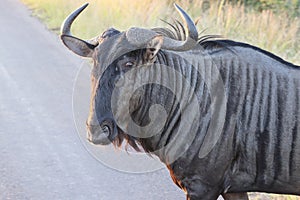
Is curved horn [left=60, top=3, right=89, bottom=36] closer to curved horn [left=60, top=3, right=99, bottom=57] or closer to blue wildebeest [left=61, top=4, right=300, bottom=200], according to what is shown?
curved horn [left=60, top=3, right=99, bottom=57]

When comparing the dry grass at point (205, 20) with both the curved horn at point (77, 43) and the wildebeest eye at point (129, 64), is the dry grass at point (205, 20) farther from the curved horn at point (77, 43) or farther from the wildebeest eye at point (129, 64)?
the wildebeest eye at point (129, 64)

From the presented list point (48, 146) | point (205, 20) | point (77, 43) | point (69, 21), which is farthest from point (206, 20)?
point (77, 43)

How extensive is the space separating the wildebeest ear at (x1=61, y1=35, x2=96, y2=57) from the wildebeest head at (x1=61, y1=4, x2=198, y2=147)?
0.77ft

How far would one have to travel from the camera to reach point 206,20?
34.7 ft

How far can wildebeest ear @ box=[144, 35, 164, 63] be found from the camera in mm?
4180

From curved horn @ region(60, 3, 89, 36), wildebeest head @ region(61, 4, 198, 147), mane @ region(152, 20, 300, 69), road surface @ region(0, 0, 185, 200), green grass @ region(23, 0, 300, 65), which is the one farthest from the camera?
green grass @ region(23, 0, 300, 65)

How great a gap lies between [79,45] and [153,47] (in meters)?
0.62

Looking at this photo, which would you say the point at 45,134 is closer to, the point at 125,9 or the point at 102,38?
the point at 102,38

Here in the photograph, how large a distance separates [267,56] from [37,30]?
8135 millimetres

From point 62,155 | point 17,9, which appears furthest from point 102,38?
point 17,9

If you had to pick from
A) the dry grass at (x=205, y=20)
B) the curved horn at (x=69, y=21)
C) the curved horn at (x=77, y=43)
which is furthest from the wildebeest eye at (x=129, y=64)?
the dry grass at (x=205, y=20)

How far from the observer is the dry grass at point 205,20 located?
958 centimetres

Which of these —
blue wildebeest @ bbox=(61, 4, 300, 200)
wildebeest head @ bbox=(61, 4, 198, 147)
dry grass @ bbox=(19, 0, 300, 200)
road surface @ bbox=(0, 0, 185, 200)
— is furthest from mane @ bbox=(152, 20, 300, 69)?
dry grass @ bbox=(19, 0, 300, 200)

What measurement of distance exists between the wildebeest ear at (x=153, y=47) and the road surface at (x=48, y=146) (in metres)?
1.87
